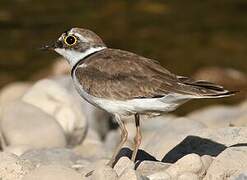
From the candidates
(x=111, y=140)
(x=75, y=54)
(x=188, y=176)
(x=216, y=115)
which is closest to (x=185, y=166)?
(x=188, y=176)

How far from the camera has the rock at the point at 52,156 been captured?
35.0 ft

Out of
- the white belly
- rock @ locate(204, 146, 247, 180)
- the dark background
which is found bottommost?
the dark background

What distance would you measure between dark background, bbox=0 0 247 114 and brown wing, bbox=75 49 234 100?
1082 centimetres

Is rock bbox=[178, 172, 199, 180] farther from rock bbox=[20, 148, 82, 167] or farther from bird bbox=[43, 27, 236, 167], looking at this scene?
rock bbox=[20, 148, 82, 167]

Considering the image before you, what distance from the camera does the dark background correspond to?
22.8m

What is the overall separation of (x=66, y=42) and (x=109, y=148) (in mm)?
4142

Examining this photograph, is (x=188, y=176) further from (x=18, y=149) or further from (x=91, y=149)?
(x=91, y=149)

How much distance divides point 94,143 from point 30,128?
114cm

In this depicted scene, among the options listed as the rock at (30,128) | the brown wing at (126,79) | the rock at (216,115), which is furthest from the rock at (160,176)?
the rock at (216,115)

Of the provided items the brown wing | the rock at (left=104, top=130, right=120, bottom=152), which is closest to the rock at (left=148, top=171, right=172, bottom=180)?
the brown wing

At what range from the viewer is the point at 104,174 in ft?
27.7

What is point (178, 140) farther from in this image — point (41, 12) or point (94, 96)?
point (41, 12)

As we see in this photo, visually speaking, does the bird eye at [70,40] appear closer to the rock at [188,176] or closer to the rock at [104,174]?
the rock at [104,174]

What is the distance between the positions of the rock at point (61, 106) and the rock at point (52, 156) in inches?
105
